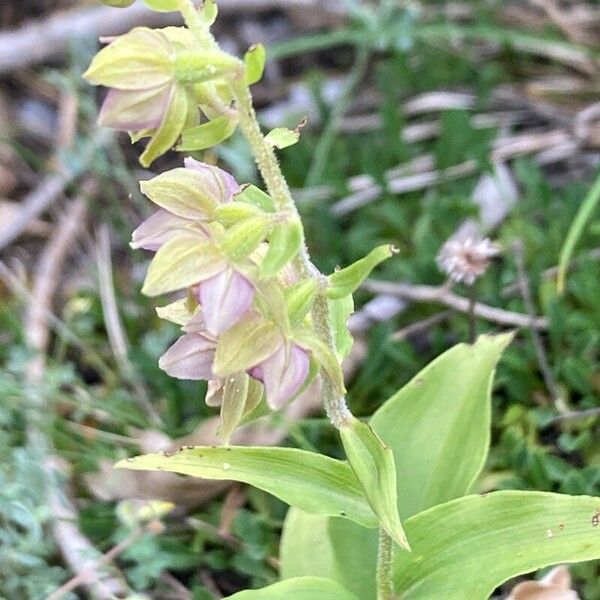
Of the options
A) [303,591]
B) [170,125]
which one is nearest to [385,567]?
[303,591]

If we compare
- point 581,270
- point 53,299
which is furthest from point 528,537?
point 53,299

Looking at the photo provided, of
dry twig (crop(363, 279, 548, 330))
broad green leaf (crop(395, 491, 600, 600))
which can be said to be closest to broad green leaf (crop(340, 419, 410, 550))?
broad green leaf (crop(395, 491, 600, 600))

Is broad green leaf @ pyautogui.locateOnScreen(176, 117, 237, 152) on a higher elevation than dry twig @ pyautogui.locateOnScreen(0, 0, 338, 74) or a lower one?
higher

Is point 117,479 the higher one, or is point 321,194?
point 321,194

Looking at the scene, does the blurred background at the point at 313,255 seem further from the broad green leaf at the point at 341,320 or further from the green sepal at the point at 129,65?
the green sepal at the point at 129,65

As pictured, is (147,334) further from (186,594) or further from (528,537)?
(528,537)

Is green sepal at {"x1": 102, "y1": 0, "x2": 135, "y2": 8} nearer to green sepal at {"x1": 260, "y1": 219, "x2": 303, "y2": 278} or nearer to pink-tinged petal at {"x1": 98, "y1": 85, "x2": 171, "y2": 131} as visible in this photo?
pink-tinged petal at {"x1": 98, "y1": 85, "x2": 171, "y2": 131}

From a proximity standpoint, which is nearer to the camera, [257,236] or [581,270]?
[257,236]
